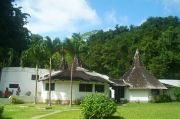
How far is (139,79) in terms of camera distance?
50156 millimetres

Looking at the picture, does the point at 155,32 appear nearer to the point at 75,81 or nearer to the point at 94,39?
the point at 94,39

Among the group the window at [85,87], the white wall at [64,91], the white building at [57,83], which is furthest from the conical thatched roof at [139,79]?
the white wall at [64,91]

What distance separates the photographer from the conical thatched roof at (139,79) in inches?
1925

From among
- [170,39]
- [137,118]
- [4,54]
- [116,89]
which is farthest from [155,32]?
[137,118]

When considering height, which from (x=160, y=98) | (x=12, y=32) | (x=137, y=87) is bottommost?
(x=160, y=98)

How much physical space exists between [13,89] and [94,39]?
128 ft

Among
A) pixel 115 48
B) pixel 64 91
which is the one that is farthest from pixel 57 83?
pixel 115 48

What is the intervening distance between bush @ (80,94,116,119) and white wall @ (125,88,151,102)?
24.8m

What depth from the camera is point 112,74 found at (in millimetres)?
70562

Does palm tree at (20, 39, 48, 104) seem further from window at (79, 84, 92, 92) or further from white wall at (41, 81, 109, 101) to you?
window at (79, 84, 92, 92)

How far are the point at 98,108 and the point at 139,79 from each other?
86.2ft

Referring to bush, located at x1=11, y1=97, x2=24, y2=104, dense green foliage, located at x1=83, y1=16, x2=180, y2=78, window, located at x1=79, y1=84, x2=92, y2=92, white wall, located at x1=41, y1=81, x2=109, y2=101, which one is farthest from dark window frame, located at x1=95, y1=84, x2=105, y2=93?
dense green foliage, located at x1=83, y1=16, x2=180, y2=78

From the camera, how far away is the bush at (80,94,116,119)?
80.7ft

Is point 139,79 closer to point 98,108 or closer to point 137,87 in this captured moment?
point 137,87
